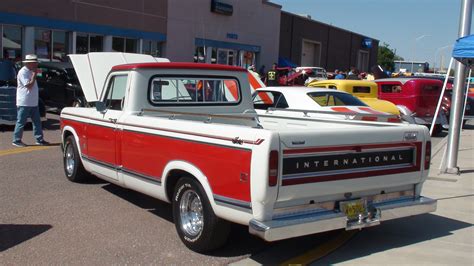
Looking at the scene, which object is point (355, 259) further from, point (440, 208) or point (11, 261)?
point (11, 261)

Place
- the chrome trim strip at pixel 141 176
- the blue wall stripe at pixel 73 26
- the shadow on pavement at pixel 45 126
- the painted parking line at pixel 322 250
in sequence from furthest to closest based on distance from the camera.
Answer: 1. the blue wall stripe at pixel 73 26
2. the shadow on pavement at pixel 45 126
3. the chrome trim strip at pixel 141 176
4. the painted parking line at pixel 322 250

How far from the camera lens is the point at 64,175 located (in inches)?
311

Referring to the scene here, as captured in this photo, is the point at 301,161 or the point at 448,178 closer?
the point at 301,161

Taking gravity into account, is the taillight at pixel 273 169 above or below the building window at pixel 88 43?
below

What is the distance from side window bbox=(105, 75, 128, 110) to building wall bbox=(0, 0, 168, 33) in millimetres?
13668

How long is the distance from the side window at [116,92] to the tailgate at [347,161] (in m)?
2.70

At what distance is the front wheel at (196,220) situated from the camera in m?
4.60

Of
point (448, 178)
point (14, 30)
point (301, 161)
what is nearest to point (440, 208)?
point (448, 178)

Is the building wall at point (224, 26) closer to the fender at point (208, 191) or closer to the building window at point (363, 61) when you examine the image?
the fender at point (208, 191)

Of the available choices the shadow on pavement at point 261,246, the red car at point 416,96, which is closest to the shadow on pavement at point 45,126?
the shadow on pavement at point 261,246

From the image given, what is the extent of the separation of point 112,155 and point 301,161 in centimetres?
268

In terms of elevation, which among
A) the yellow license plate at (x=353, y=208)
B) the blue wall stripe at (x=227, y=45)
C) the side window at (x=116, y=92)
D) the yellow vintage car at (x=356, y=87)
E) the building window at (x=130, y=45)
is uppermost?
the blue wall stripe at (x=227, y=45)

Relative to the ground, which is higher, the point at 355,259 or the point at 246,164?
the point at 246,164

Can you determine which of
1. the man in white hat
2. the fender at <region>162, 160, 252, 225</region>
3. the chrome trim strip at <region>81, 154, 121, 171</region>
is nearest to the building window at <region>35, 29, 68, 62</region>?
the man in white hat
